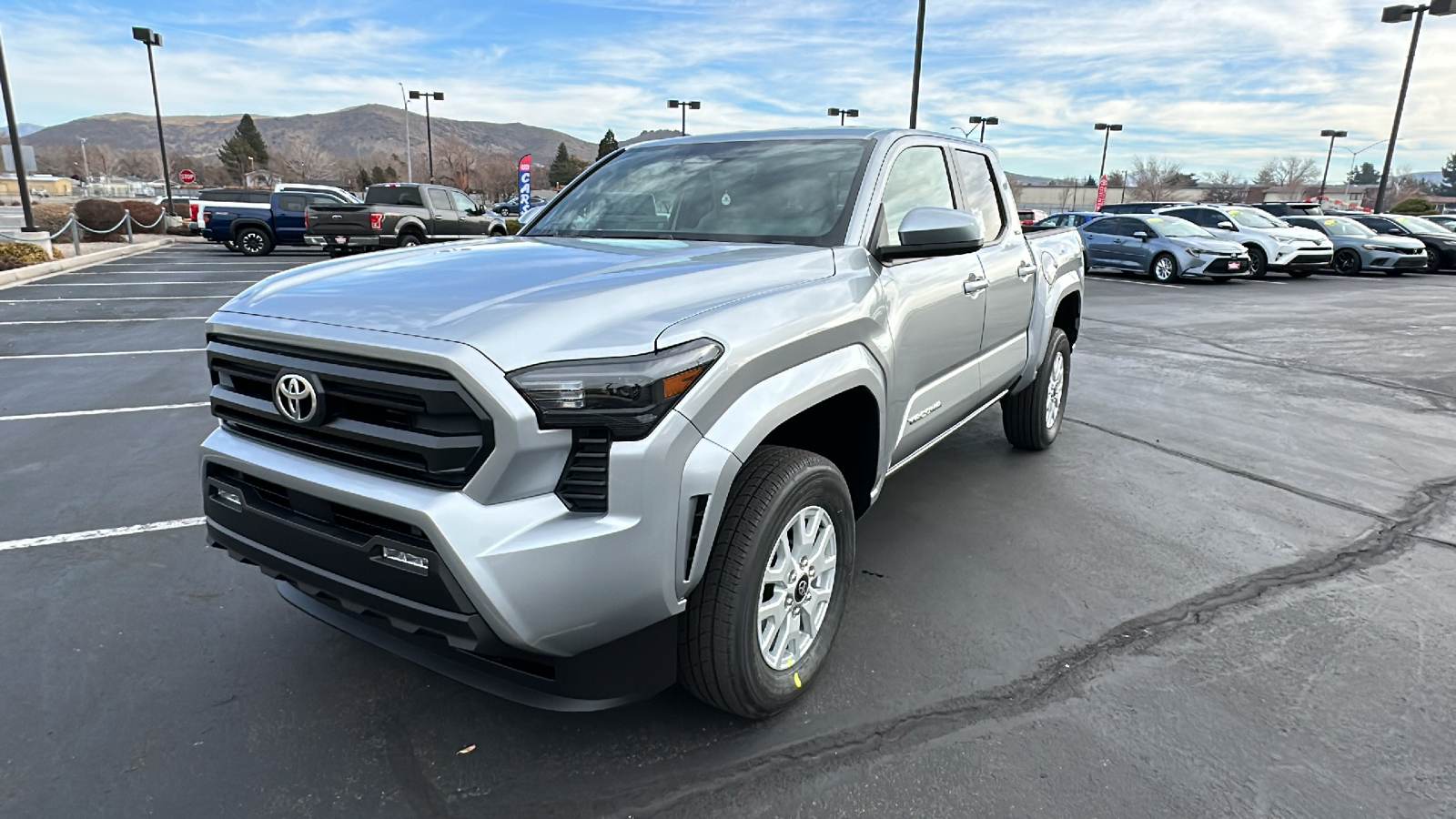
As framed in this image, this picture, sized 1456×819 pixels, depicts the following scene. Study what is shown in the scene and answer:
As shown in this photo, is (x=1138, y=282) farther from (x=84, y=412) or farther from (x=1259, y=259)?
(x=84, y=412)

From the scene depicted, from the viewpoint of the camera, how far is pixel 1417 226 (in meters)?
23.1

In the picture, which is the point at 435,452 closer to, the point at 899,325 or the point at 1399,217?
the point at 899,325

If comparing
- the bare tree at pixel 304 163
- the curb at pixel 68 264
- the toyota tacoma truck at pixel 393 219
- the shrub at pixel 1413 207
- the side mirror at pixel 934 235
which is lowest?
the curb at pixel 68 264

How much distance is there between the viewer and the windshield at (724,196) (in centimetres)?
332

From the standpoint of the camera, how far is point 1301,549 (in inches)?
161

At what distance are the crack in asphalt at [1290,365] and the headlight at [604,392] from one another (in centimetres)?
798

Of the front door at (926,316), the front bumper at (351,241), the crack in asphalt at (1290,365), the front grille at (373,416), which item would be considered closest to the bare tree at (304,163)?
the front bumper at (351,241)

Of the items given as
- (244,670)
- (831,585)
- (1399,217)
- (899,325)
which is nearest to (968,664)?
(831,585)

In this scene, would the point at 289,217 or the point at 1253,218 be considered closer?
the point at 1253,218

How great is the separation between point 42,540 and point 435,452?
310cm

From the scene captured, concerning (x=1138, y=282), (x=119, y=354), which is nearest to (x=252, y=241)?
(x=119, y=354)

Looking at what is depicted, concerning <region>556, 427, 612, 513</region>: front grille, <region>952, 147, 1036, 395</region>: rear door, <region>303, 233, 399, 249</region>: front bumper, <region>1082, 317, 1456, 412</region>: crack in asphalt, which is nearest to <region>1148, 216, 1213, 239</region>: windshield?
<region>1082, 317, 1456, 412</region>: crack in asphalt

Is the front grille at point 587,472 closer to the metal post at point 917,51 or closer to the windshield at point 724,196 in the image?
the windshield at point 724,196

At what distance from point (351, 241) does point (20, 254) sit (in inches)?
235
